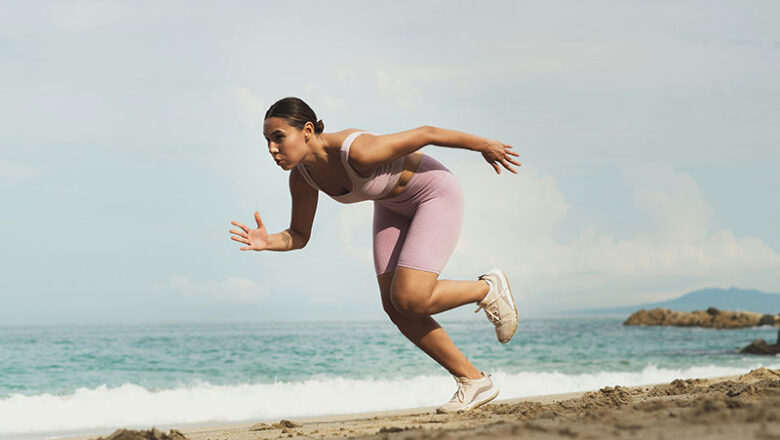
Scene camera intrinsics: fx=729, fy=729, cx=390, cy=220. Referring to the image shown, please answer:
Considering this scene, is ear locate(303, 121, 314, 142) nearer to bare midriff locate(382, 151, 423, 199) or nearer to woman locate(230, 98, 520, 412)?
woman locate(230, 98, 520, 412)

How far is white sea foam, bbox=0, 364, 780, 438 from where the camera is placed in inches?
269

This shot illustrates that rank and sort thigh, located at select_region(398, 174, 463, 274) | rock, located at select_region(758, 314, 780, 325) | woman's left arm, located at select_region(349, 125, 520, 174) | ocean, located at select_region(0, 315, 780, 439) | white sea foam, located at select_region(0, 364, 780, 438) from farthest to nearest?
rock, located at select_region(758, 314, 780, 325)
ocean, located at select_region(0, 315, 780, 439)
white sea foam, located at select_region(0, 364, 780, 438)
thigh, located at select_region(398, 174, 463, 274)
woman's left arm, located at select_region(349, 125, 520, 174)

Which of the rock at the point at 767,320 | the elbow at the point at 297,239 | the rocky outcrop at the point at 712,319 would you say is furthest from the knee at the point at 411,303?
the rock at the point at 767,320

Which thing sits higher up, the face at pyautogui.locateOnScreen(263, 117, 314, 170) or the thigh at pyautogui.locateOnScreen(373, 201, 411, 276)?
the face at pyautogui.locateOnScreen(263, 117, 314, 170)

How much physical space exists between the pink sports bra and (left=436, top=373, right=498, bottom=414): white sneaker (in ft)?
4.09

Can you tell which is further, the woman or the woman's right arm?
the woman's right arm

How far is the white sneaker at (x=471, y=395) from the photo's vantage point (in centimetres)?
424

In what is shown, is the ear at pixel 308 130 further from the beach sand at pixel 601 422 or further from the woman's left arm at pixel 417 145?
the beach sand at pixel 601 422

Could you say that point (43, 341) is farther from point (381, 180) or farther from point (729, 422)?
point (729, 422)

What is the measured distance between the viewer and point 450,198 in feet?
13.4

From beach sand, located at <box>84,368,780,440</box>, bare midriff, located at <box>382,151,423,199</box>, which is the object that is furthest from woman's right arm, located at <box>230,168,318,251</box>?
beach sand, located at <box>84,368,780,440</box>

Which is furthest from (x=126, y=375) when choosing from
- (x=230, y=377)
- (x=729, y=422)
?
(x=729, y=422)

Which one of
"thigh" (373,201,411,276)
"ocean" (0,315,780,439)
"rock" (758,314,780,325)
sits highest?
"thigh" (373,201,411,276)

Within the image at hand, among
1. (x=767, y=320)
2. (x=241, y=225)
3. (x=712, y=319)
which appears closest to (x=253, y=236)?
(x=241, y=225)
